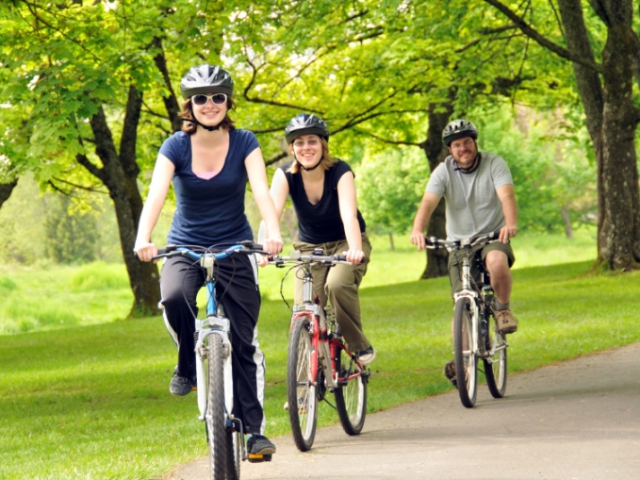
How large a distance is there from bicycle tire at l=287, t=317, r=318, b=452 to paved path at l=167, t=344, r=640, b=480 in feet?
0.43

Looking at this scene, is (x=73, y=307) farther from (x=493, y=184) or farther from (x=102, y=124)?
(x=493, y=184)

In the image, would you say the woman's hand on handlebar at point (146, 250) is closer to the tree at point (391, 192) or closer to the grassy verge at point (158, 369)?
the grassy verge at point (158, 369)

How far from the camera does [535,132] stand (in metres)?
58.2

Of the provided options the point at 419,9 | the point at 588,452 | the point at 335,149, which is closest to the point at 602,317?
the point at 419,9

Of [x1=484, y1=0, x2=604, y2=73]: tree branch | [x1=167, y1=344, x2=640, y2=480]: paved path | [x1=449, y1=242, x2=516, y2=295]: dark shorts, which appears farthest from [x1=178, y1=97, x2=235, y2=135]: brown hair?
[x1=484, y1=0, x2=604, y2=73]: tree branch

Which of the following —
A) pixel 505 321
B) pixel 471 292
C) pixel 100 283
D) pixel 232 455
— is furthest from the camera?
pixel 100 283

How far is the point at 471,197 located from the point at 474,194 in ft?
0.11

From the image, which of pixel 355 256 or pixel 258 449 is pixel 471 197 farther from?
pixel 258 449

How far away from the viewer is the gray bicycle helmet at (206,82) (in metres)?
5.22

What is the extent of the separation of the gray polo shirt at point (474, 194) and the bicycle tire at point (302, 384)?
7.34 feet

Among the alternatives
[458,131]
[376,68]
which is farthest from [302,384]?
[376,68]

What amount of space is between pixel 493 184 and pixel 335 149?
2276 centimetres

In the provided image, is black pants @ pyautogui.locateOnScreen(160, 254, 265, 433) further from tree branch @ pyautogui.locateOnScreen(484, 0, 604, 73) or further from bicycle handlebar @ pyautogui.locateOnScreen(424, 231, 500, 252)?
tree branch @ pyautogui.locateOnScreen(484, 0, 604, 73)

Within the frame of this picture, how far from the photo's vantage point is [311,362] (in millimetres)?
6438
